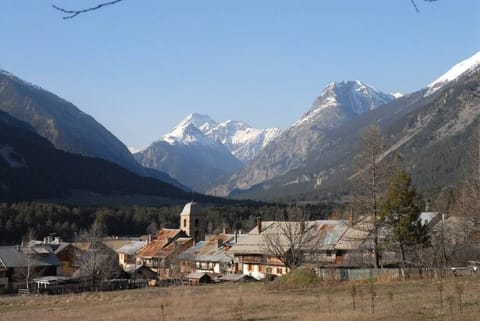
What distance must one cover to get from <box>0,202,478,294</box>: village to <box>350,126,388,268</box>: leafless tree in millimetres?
1340

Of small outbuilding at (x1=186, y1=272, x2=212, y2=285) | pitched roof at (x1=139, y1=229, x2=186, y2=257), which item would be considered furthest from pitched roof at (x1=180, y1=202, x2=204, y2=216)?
small outbuilding at (x1=186, y1=272, x2=212, y2=285)

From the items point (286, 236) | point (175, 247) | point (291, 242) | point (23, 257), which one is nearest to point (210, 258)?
point (175, 247)

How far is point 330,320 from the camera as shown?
23453 mm

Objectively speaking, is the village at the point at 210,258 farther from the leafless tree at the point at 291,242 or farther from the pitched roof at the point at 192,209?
the pitched roof at the point at 192,209

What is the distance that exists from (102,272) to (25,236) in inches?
2566

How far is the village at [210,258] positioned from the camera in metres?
68.9

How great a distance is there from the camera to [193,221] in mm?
129250

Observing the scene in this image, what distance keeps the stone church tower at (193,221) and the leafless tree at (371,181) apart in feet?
265

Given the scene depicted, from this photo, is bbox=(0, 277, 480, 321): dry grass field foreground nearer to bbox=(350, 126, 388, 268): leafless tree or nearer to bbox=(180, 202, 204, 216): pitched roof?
bbox=(350, 126, 388, 268): leafless tree

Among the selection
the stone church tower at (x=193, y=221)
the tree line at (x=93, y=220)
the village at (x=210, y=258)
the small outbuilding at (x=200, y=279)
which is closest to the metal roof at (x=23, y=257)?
the village at (x=210, y=258)

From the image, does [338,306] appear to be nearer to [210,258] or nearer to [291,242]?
[291,242]

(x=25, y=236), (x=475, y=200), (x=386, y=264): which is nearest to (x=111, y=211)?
(x=25, y=236)

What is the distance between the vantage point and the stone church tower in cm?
12775

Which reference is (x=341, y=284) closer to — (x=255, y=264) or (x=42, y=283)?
(x=255, y=264)
